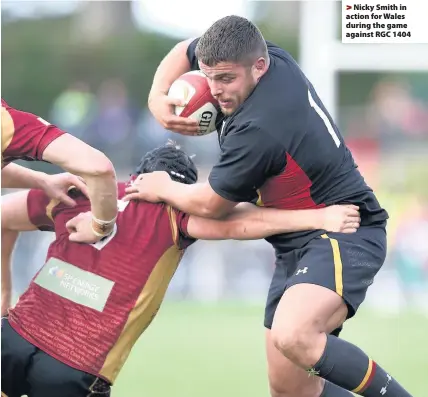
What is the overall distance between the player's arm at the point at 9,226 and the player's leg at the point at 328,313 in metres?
1.23

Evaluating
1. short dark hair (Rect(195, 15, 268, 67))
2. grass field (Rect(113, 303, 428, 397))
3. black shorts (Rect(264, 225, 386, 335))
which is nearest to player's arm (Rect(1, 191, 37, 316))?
short dark hair (Rect(195, 15, 268, 67))

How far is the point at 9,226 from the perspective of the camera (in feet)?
16.1

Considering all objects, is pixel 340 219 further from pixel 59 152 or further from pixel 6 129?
pixel 6 129

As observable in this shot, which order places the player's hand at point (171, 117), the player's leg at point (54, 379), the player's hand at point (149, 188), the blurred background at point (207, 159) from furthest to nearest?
1. the blurred background at point (207, 159)
2. the player's hand at point (171, 117)
3. the player's hand at point (149, 188)
4. the player's leg at point (54, 379)

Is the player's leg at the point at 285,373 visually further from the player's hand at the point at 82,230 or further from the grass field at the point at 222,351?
the grass field at the point at 222,351

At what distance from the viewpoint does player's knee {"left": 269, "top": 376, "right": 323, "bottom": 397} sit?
491 cm

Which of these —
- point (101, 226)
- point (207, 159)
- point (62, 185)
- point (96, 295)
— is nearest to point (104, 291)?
point (96, 295)

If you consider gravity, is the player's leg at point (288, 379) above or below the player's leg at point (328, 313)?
below

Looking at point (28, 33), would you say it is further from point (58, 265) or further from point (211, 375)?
point (58, 265)

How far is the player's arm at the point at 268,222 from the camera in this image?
4.61 metres

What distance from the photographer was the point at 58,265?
4.48 m

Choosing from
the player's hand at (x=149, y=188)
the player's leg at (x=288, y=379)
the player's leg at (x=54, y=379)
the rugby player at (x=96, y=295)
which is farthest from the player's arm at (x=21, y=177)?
the player's leg at (x=288, y=379)

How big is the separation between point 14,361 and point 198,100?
4.43ft

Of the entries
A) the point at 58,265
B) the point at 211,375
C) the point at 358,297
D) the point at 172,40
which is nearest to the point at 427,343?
the point at 211,375
